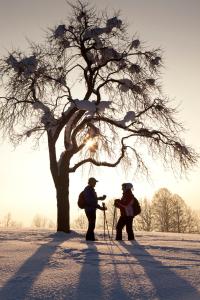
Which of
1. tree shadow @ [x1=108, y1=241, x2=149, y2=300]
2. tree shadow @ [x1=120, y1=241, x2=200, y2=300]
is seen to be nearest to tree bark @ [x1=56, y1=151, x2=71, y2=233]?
tree shadow @ [x1=120, y1=241, x2=200, y2=300]

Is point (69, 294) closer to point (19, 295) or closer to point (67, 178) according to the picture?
point (19, 295)

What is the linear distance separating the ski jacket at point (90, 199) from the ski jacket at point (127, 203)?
108 centimetres

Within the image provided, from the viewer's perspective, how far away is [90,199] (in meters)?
12.2

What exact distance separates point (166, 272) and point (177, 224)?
5098 cm

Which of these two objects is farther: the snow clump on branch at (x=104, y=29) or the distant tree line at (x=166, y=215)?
the distant tree line at (x=166, y=215)

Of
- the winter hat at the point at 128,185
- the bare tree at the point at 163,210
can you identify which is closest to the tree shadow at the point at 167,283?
the winter hat at the point at 128,185

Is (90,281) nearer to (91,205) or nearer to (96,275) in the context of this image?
(96,275)

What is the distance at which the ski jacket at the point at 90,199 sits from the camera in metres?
12.2

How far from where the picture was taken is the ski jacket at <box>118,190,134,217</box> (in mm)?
12883

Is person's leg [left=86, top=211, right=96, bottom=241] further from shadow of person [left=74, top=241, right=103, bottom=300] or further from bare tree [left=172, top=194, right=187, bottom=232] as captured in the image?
bare tree [left=172, top=194, right=187, bottom=232]

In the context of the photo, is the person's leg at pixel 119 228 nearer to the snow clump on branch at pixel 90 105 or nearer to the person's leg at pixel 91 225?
the person's leg at pixel 91 225

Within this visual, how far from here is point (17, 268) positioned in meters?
5.96

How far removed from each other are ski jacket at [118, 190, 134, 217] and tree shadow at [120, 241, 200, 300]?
231 inches

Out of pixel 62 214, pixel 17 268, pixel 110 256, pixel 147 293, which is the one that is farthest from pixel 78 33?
pixel 147 293
